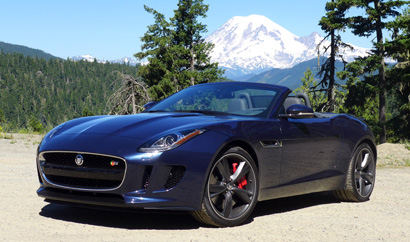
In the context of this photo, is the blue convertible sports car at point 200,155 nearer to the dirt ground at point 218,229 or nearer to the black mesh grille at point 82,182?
the black mesh grille at point 82,182

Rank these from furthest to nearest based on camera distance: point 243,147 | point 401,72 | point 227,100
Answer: point 401,72, point 227,100, point 243,147

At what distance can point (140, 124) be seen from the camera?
195 inches

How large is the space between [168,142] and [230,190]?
85 cm

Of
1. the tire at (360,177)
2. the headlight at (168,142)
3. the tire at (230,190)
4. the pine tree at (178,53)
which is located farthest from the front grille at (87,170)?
the pine tree at (178,53)

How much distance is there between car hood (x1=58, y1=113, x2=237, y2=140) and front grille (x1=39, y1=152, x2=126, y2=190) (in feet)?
0.93

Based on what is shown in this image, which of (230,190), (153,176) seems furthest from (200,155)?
(230,190)

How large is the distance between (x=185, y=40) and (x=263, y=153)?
2207 inches

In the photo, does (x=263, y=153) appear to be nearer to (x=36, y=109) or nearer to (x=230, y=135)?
(x=230, y=135)

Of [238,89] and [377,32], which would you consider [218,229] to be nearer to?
[238,89]

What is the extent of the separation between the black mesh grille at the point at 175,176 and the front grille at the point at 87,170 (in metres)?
0.40

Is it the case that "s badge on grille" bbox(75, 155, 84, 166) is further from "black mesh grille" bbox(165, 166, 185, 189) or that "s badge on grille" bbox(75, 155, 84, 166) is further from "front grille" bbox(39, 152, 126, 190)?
"black mesh grille" bbox(165, 166, 185, 189)

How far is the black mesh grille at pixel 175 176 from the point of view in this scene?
4.51 m

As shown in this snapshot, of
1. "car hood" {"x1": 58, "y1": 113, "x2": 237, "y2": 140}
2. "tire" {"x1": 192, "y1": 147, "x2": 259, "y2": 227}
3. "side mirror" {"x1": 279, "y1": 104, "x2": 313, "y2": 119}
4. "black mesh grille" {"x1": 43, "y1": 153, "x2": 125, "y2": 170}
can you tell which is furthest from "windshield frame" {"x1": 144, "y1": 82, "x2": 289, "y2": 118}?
"black mesh grille" {"x1": 43, "y1": 153, "x2": 125, "y2": 170}

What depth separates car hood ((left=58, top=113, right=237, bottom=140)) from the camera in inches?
186
